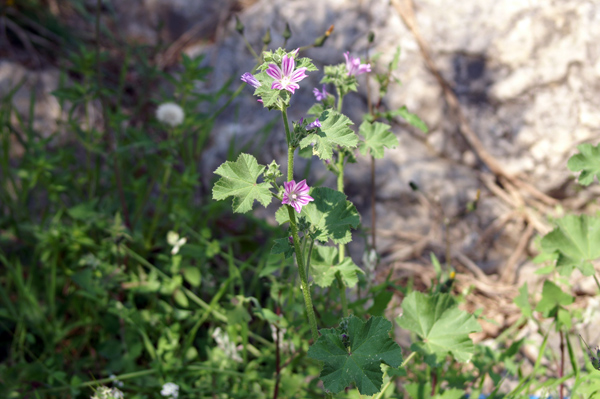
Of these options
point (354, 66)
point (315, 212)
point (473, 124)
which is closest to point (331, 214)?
point (315, 212)

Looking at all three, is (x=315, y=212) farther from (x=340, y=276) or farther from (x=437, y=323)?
(x=437, y=323)

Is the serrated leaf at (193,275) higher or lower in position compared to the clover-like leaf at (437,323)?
higher

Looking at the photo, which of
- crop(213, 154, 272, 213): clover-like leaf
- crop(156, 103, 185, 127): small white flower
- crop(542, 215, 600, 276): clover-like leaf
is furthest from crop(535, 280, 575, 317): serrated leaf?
crop(156, 103, 185, 127): small white flower

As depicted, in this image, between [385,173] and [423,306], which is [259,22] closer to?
[385,173]

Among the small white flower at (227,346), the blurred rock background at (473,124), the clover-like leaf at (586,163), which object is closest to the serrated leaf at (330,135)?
the clover-like leaf at (586,163)

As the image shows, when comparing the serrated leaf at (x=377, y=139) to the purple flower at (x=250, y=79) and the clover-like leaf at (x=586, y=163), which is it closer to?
the purple flower at (x=250, y=79)
